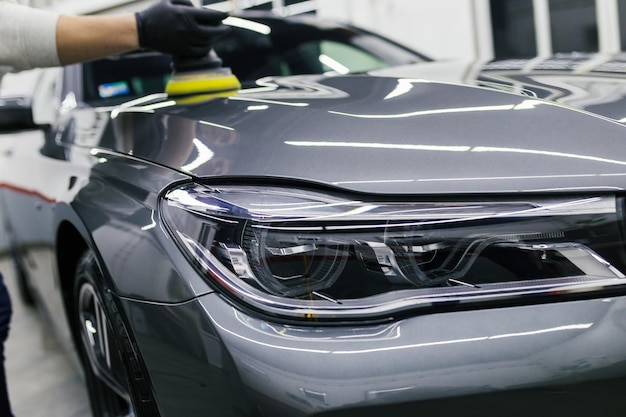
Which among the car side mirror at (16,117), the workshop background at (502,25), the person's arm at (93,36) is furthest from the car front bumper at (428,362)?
the workshop background at (502,25)

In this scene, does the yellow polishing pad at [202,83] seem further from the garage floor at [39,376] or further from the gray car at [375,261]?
the garage floor at [39,376]

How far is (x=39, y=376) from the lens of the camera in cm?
264

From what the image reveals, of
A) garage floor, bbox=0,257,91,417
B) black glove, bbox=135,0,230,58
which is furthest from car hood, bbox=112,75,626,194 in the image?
garage floor, bbox=0,257,91,417

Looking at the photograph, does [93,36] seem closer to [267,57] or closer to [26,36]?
[26,36]

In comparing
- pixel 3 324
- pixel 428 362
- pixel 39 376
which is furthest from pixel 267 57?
pixel 428 362

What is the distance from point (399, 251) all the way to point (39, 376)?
198cm

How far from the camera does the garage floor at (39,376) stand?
92.1 inches

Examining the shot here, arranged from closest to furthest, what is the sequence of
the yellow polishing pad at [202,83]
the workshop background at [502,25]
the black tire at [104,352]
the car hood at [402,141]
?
the car hood at [402,141] → the black tire at [104,352] → the yellow polishing pad at [202,83] → the workshop background at [502,25]

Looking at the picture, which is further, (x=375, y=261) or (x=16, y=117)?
(x=16, y=117)

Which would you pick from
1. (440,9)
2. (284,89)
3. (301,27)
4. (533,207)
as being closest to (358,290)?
(533,207)

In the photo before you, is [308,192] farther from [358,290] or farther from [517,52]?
[517,52]

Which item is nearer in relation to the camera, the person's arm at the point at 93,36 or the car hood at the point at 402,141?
the car hood at the point at 402,141

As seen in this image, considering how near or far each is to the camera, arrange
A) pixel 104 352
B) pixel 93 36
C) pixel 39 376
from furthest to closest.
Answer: pixel 39 376
pixel 93 36
pixel 104 352

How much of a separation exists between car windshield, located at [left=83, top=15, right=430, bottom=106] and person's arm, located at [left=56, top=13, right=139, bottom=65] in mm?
440
